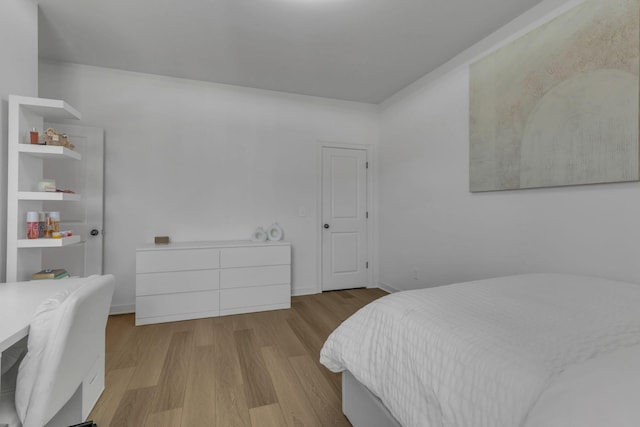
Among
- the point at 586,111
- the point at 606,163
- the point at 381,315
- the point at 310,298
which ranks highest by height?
the point at 586,111

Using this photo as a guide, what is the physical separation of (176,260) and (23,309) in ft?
5.36

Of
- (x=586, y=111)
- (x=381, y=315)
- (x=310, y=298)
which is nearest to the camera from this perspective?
(x=381, y=315)

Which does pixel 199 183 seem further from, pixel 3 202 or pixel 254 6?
pixel 254 6

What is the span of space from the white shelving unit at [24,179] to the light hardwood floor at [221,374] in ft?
2.97

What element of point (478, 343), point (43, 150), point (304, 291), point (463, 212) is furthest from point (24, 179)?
point (463, 212)

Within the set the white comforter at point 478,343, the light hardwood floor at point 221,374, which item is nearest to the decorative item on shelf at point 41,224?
the light hardwood floor at point 221,374

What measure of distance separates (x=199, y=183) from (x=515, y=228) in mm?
3142

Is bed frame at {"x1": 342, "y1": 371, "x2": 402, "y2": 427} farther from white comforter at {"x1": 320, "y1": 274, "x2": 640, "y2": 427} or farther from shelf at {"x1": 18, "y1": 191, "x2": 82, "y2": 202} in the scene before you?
shelf at {"x1": 18, "y1": 191, "x2": 82, "y2": 202}

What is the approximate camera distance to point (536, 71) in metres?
1.99

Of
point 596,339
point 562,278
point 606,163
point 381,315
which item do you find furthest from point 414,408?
point 606,163

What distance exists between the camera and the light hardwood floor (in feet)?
4.95

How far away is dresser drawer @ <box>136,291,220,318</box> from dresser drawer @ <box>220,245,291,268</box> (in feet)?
1.18

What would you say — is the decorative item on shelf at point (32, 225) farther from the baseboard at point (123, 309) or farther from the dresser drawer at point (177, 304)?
the baseboard at point (123, 309)

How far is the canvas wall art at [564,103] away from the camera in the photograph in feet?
5.12
